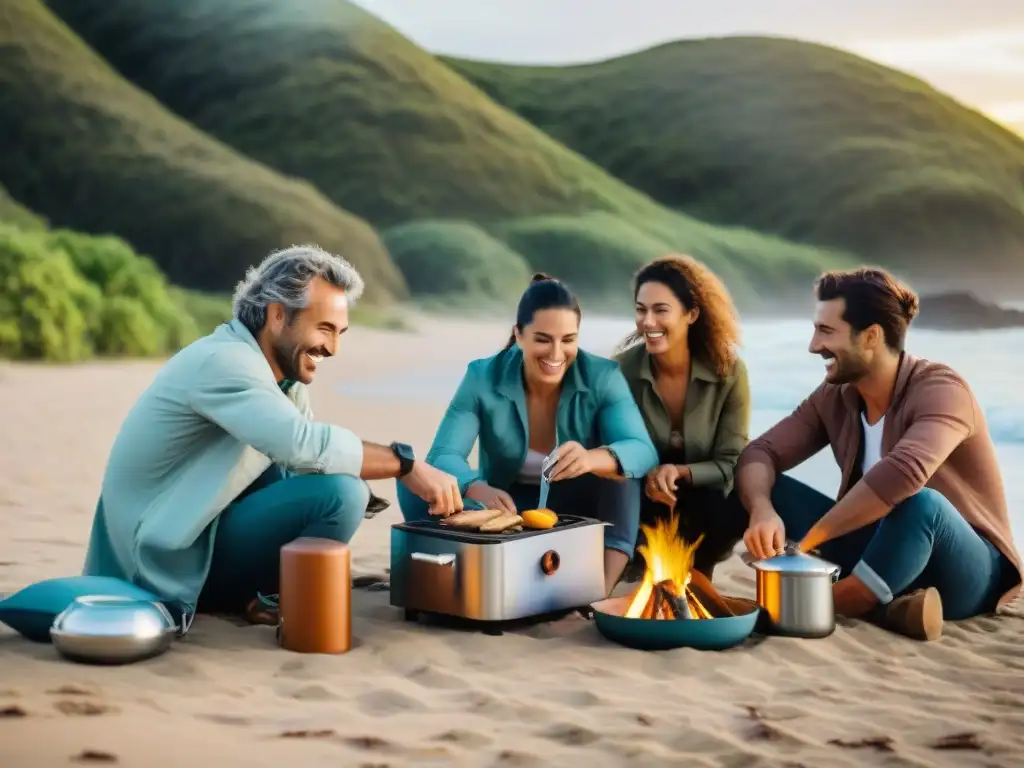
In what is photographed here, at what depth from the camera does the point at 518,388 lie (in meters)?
3.18

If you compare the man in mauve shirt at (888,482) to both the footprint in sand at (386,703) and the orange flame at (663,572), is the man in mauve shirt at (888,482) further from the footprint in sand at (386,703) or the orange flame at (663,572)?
the footprint in sand at (386,703)

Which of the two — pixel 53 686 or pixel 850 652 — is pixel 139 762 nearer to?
pixel 53 686

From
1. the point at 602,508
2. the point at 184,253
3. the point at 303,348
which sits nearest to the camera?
the point at 303,348

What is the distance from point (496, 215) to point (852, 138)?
3.34 meters

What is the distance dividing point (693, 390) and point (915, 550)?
0.73m

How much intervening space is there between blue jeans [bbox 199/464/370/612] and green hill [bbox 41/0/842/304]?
8530 millimetres

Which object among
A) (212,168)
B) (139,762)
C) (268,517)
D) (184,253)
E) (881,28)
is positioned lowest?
(139,762)

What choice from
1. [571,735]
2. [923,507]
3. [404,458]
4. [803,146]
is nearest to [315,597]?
[404,458]

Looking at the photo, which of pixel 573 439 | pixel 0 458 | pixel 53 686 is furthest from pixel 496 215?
pixel 53 686

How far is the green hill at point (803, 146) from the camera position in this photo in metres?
11.9

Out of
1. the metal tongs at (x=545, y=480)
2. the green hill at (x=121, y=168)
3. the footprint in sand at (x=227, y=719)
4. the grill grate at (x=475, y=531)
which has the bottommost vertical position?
the footprint in sand at (x=227, y=719)

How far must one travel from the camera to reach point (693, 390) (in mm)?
3404

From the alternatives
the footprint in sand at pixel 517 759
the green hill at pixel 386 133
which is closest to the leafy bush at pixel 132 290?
the green hill at pixel 386 133

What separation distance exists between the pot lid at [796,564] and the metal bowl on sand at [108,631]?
48.5 inches
